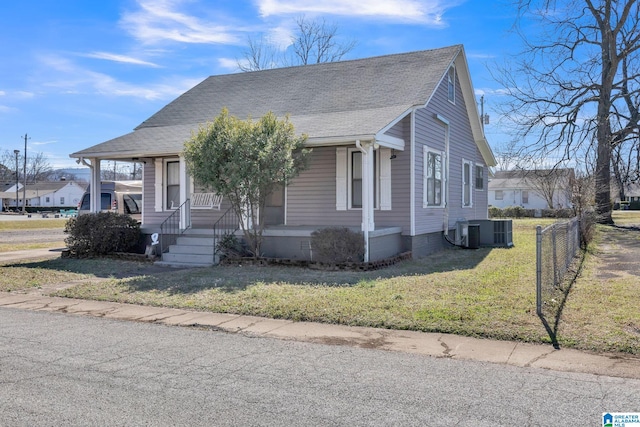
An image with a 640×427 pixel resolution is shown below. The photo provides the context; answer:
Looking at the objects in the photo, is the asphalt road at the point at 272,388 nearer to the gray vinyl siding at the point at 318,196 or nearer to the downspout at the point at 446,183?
the gray vinyl siding at the point at 318,196

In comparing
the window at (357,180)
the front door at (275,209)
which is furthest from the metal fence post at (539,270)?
the front door at (275,209)

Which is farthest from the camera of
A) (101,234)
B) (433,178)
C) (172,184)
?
(172,184)

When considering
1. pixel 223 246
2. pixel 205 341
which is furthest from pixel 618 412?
pixel 223 246

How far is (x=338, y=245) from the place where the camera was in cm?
1165

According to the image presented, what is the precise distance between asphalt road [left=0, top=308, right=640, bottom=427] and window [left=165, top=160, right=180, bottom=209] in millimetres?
9952

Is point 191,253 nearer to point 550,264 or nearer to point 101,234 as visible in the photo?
point 101,234

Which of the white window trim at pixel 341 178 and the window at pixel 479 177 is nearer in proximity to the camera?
the white window trim at pixel 341 178

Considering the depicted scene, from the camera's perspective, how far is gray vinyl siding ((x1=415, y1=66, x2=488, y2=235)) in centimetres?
1423

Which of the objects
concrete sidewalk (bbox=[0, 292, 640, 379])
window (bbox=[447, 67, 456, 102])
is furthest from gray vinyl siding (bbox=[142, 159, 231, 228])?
window (bbox=[447, 67, 456, 102])

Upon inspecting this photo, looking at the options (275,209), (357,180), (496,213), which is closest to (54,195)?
(496,213)

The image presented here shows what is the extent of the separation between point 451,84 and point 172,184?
9.17 meters

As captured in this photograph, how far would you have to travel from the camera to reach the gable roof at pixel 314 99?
1367cm

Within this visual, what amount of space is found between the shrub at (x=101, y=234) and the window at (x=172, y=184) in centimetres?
171

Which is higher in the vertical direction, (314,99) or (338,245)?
(314,99)
